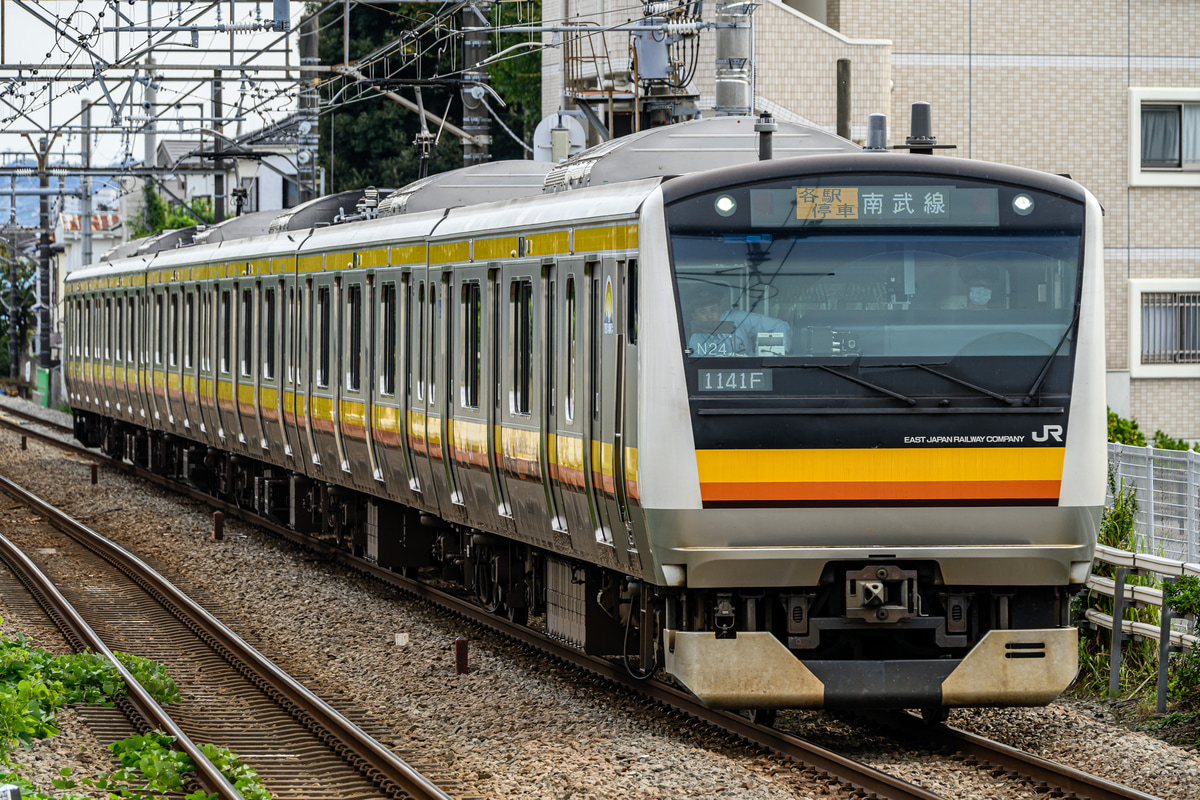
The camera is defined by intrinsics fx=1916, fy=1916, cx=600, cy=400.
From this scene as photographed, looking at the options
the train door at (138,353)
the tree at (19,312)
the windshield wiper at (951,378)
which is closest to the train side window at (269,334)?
the train door at (138,353)

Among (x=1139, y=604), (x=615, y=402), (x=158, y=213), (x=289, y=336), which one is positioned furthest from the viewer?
(x=158, y=213)

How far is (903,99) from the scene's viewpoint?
2098 cm

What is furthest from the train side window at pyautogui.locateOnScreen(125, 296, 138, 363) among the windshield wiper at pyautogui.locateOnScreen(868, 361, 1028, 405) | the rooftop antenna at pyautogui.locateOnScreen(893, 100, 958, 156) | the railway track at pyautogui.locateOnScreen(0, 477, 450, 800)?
the windshield wiper at pyautogui.locateOnScreen(868, 361, 1028, 405)

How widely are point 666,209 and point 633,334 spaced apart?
2.19 feet

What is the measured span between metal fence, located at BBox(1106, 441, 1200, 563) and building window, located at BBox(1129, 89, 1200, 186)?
408 inches

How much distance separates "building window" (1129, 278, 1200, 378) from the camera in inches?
834

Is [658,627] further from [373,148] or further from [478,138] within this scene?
[373,148]

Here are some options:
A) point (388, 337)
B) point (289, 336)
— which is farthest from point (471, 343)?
point (289, 336)

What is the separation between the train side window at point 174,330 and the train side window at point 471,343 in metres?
11.6

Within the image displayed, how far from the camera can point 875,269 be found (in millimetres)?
8891

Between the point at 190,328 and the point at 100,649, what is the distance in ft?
34.2

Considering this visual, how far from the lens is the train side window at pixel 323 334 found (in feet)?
53.9

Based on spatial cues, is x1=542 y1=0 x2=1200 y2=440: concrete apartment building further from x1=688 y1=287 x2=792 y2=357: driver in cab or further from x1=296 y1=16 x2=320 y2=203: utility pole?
x1=688 y1=287 x2=792 y2=357: driver in cab

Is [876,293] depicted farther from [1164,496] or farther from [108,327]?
[108,327]
